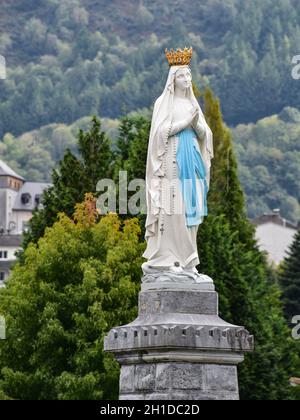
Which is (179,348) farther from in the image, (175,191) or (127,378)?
(175,191)

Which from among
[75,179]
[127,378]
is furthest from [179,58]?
[75,179]

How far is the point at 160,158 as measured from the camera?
25.2 metres

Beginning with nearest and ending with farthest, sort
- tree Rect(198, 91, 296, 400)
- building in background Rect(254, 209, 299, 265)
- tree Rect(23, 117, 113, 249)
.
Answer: tree Rect(198, 91, 296, 400) → tree Rect(23, 117, 113, 249) → building in background Rect(254, 209, 299, 265)

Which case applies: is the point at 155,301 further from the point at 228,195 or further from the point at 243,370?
the point at 228,195

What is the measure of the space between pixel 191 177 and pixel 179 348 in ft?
9.37

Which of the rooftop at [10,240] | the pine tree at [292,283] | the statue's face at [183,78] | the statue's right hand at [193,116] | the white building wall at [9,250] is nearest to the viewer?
the statue's right hand at [193,116]

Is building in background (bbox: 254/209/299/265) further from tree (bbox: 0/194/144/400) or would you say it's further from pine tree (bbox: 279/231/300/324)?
tree (bbox: 0/194/144/400)

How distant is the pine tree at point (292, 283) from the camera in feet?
301

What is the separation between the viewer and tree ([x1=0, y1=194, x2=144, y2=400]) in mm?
43469

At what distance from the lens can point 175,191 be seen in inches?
987

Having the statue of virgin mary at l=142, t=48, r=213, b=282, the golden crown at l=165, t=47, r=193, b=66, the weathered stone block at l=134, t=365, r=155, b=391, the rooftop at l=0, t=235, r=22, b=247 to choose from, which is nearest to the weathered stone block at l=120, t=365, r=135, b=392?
the weathered stone block at l=134, t=365, r=155, b=391

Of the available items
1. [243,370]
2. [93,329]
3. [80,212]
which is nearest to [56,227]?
[80,212]

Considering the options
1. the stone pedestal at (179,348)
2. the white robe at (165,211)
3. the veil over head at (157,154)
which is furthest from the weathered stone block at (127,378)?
the veil over head at (157,154)

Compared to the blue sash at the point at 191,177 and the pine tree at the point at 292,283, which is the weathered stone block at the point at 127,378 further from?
the pine tree at the point at 292,283
